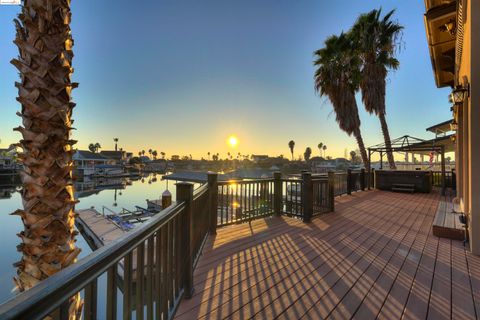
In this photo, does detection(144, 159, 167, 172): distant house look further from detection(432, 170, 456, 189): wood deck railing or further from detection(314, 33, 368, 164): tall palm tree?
detection(432, 170, 456, 189): wood deck railing

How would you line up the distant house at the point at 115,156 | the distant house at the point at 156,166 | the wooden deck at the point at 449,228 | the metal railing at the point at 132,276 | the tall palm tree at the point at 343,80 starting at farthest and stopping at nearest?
Result: the distant house at the point at 156,166 < the distant house at the point at 115,156 < the tall palm tree at the point at 343,80 < the wooden deck at the point at 449,228 < the metal railing at the point at 132,276

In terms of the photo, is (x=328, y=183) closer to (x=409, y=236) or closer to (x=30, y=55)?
(x=409, y=236)

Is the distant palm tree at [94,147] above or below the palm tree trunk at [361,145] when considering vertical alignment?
above

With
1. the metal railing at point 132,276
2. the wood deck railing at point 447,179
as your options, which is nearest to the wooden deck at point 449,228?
the metal railing at point 132,276

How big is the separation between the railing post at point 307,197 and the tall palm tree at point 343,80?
7.98m

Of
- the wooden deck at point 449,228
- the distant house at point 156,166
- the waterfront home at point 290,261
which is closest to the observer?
the waterfront home at point 290,261

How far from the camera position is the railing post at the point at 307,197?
5.11 meters

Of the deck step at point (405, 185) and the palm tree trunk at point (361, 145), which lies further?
the palm tree trunk at point (361, 145)

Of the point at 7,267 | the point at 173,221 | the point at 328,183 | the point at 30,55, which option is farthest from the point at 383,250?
the point at 7,267

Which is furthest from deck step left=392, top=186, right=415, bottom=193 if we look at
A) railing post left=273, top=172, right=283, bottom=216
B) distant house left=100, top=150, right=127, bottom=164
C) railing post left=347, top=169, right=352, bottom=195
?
distant house left=100, top=150, right=127, bottom=164

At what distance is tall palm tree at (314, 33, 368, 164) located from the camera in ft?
38.3

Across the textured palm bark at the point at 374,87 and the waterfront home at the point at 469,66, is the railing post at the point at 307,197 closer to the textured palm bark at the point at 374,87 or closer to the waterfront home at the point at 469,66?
the waterfront home at the point at 469,66

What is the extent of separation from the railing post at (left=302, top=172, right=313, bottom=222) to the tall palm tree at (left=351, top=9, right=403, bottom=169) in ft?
26.7

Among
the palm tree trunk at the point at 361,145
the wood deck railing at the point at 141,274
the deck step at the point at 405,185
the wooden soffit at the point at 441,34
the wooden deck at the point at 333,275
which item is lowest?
the wooden deck at the point at 333,275
